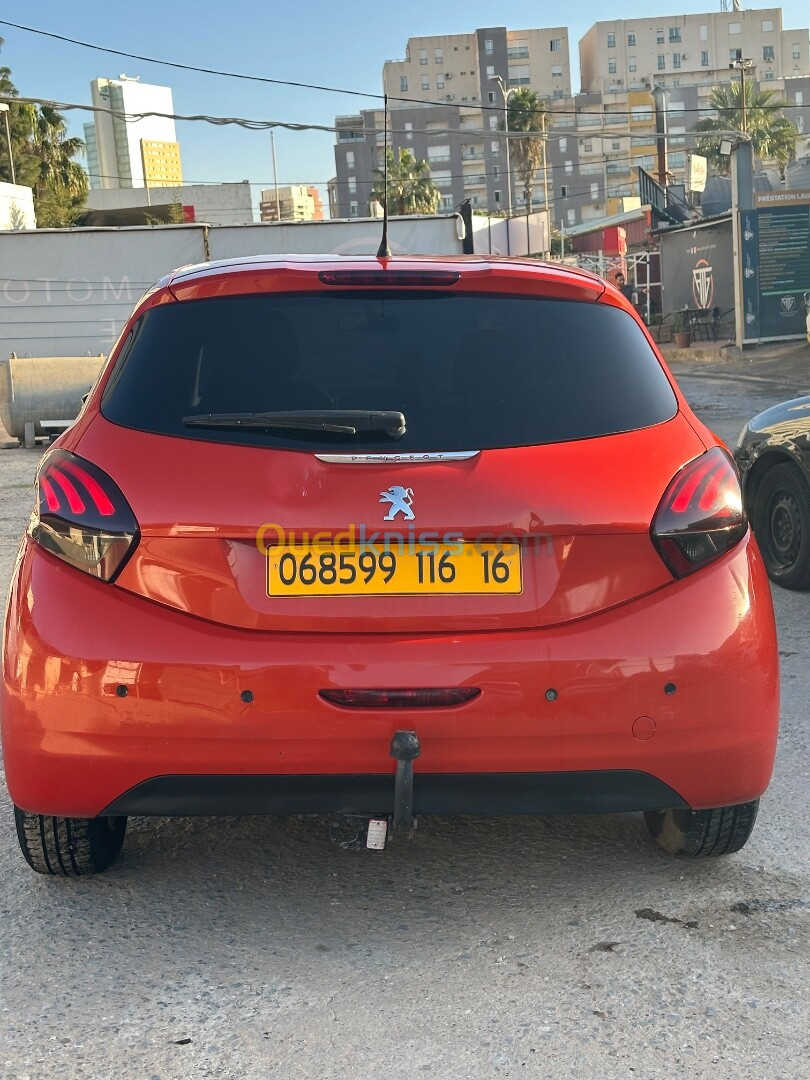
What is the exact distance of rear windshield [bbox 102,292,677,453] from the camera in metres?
2.91

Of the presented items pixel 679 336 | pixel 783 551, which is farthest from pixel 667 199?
pixel 783 551

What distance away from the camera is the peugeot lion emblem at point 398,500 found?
275 cm

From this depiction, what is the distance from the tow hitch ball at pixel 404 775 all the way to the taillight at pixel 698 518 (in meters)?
0.71

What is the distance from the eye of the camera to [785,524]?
6.64 meters

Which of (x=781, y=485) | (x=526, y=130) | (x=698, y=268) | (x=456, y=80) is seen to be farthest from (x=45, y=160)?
(x=456, y=80)

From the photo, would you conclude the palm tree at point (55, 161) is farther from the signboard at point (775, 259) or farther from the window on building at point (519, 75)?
the window on building at point (519, 75)

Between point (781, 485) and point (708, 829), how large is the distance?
148 inches

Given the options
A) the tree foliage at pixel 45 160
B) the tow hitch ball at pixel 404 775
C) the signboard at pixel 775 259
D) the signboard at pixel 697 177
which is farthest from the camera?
the tree foliage at pixel 45 160

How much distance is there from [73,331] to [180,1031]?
74.9 ft

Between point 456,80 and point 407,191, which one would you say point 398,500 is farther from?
point 456,80

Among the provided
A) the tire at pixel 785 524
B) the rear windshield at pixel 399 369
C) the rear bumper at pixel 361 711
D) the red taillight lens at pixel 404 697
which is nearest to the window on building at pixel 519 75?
the tire at pixel 785 524

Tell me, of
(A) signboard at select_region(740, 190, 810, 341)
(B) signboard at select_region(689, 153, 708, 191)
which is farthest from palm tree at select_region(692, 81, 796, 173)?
(A) signboard at select_region(740, 190, 810, 341)

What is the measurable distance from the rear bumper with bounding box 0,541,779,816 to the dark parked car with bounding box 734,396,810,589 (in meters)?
3.74

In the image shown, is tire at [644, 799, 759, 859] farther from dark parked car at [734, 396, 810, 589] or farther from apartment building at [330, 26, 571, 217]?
apartment building at [330, 26, 571, 217]
